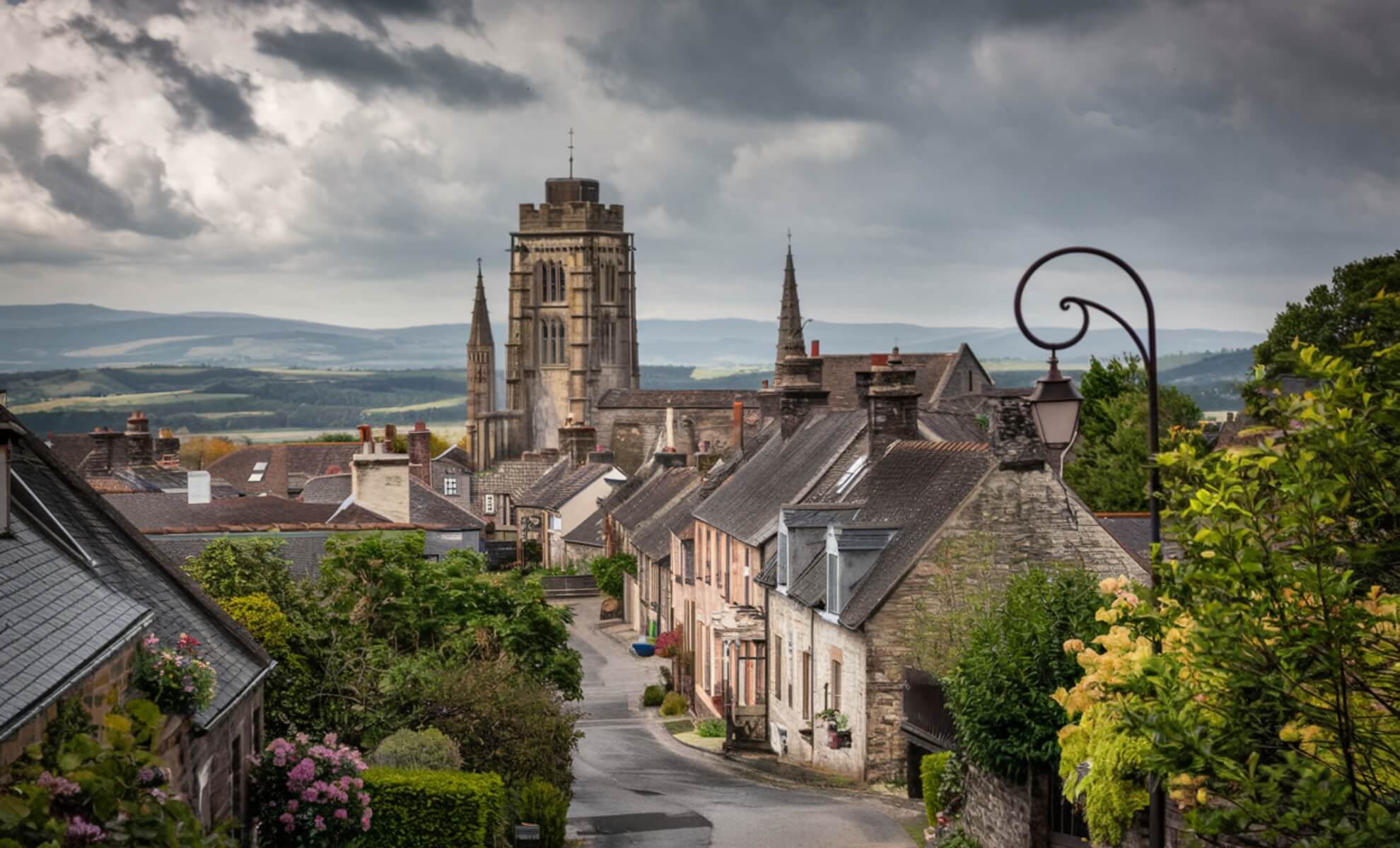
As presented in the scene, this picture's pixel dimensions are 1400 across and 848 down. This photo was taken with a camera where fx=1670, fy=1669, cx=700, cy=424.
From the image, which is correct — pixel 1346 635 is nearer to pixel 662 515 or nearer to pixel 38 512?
pixel 38 512

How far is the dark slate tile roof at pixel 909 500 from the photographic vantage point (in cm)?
3034

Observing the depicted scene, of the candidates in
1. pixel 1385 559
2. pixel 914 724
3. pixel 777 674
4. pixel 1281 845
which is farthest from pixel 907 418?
pixel 1385 559

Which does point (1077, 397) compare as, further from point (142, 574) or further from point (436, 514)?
point (436, 514)

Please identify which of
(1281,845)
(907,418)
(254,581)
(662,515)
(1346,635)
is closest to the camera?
(1346,635)

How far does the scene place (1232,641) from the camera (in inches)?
432

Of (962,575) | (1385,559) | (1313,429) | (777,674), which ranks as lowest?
(777,674)

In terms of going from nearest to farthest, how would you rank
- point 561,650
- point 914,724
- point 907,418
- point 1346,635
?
point 1346,635, point 914,724, point 561,650, point 907,418

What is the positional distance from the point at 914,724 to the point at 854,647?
2.27 metres

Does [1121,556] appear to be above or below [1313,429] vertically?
below

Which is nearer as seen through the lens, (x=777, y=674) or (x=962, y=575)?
(x=962, y=575)

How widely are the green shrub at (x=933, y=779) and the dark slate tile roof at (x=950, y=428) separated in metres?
21.6

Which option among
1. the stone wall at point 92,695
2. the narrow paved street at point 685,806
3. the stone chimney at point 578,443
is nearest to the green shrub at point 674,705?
the narrow paved street at point 685,806

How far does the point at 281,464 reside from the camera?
10606 cm

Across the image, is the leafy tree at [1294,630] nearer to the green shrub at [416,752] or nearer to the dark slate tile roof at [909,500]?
the green shrub at [416,752]
